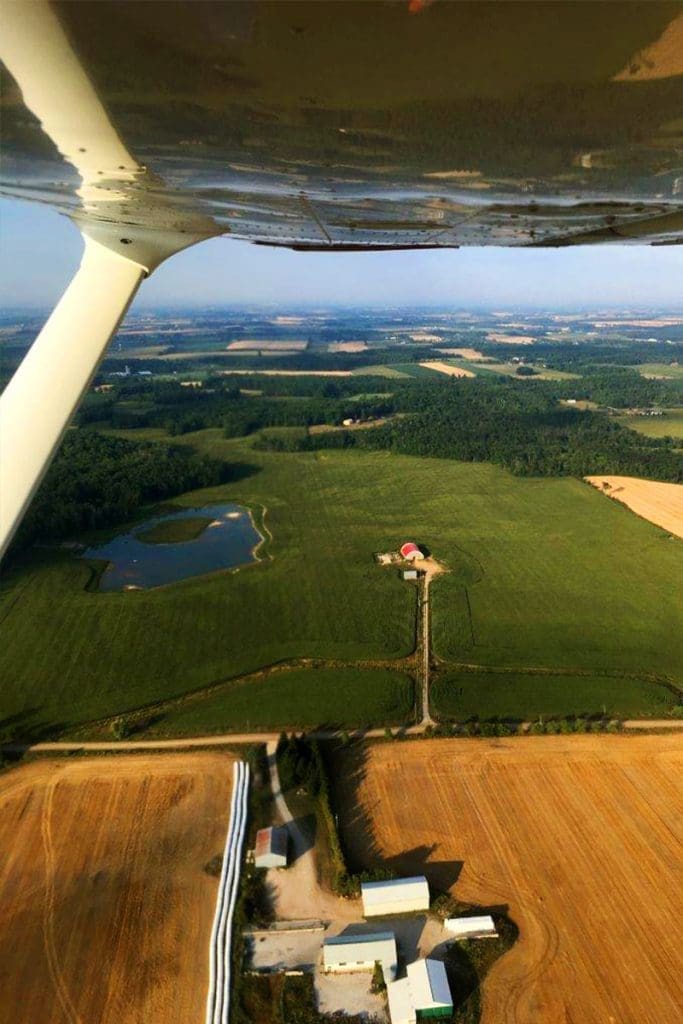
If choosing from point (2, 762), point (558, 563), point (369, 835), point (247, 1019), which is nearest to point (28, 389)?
point (247, 1019)

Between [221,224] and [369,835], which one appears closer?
[221,224]

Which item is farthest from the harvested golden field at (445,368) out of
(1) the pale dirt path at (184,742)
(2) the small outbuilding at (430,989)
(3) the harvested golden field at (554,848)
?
(2) the small outbuilding at (430,989)

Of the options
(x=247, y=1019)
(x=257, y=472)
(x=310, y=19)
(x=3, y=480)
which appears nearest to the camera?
(x=310, y=19)

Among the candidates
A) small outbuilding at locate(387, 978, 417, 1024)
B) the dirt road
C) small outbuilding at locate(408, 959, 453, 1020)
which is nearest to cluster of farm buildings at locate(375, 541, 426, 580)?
the dirt road

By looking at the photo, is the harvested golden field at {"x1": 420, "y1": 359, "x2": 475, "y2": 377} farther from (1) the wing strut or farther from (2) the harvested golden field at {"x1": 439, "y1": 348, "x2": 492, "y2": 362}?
(1) the wing strut

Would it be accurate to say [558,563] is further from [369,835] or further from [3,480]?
[3,480]

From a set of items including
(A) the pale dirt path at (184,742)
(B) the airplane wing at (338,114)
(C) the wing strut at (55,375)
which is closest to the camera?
(B) the airplane wing at (338,114)

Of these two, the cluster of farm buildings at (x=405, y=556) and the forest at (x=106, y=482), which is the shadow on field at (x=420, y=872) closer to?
the cluster of farm buildings at (x=405, y=556)
